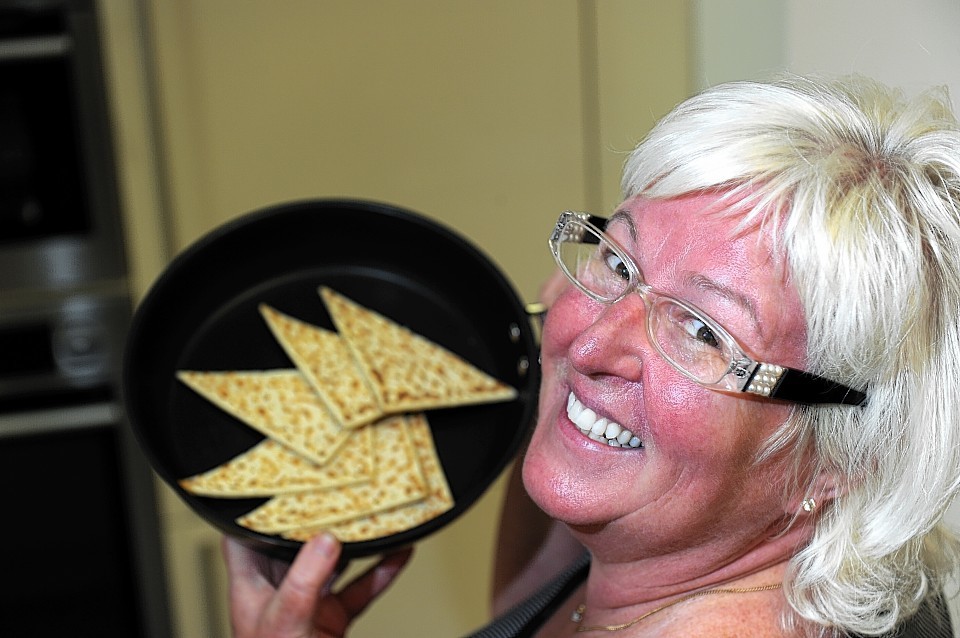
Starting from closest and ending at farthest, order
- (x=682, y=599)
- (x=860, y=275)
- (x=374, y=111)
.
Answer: (x=860, y=275) → (x=682, y=599) → (x=374, y=111)

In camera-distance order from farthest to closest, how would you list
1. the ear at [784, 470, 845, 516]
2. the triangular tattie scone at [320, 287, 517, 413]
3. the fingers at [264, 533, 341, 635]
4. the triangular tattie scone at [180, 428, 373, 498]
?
1. the triangular tattie scone at [320, 287, 517, 413]
2. the triangular tattie scone at [180, 428, 373, 498]
3. the fingers at [264, 533, 341, 635]
4. the ear at [784, 470, 845, 516]

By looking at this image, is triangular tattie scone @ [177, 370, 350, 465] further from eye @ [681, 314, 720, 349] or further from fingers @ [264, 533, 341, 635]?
eye @ [681, 314, 720, 349]

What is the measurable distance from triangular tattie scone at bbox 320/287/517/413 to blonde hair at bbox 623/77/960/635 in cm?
55

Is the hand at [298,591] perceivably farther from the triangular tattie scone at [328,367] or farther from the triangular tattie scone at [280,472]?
the triangular tattie scone at [328,367]

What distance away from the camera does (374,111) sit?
203cm

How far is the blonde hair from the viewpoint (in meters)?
0.83

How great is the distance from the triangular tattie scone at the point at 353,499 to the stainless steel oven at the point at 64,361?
935 mm

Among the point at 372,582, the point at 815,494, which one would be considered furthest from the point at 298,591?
the point at 815,494

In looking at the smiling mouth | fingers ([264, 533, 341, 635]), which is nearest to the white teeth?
the smiling mouth

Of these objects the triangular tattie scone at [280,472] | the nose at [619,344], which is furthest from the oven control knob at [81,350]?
the nose at [619,344]

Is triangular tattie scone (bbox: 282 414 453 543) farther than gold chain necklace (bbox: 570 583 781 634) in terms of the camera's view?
Yes

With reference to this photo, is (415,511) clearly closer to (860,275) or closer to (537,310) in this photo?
(537,310)

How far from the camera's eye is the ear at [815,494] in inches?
37.4

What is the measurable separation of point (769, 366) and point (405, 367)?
728mm
